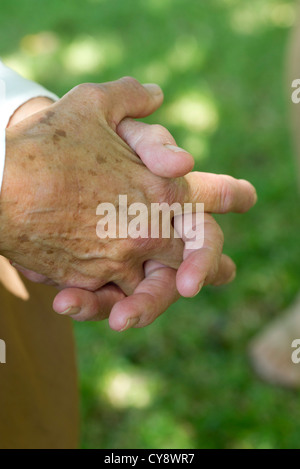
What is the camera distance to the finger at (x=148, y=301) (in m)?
1.15

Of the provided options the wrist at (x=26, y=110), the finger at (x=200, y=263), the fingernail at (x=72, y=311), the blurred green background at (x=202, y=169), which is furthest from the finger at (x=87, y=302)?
the blurred green background at (x=202, y=169)

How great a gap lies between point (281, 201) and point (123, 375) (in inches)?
44.5

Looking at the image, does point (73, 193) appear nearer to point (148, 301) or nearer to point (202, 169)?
point (148, 301)

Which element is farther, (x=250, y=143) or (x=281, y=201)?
(x=250, y=143)

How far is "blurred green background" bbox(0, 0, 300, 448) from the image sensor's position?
6.60ft

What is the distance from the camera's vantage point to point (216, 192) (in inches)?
53.0

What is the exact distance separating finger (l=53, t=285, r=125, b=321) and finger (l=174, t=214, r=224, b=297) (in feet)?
0.61

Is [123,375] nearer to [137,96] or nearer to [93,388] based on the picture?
[93,388]

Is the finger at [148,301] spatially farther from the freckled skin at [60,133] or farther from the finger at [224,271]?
the freckled skin at [60,133]

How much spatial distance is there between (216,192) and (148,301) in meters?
0.32

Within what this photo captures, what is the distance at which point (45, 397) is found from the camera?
1352 millimetres

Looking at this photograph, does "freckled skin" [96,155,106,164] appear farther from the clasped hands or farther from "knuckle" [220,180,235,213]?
"knuckle" [220,180,235,213]
